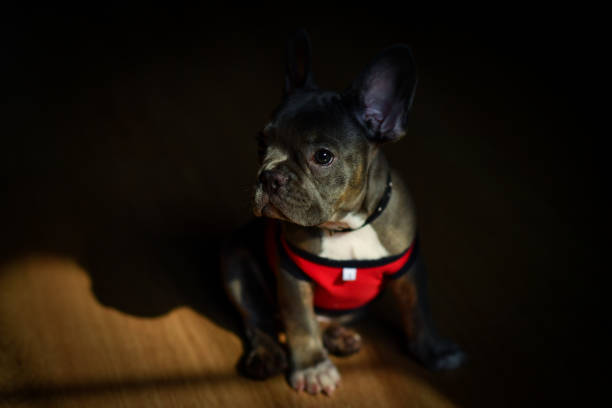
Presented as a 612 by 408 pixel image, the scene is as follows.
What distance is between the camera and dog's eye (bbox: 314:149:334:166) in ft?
5.72

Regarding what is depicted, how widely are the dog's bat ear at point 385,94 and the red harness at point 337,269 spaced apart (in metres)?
0.42

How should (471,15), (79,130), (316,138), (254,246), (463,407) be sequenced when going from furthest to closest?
(471,15), (79,130), (254,246), (463,407), (316,138)

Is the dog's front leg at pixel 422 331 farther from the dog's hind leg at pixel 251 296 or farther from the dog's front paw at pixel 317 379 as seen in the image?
the dog's hind leg at pixel 251 296

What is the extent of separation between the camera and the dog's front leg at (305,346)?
204 cm

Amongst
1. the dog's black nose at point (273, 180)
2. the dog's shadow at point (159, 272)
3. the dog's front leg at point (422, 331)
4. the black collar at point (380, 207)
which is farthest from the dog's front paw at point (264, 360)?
the dog's black nose at point (273, 180)

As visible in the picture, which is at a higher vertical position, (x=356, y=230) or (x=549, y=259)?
(x=356, y=230)

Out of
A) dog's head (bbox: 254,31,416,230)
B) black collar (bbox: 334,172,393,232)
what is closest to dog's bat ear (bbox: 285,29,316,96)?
dog's head (bbox: 254,31,416,230)

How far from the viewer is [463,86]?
3879mm

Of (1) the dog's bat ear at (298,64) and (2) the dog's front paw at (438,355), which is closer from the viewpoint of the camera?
(1) the dog's bat ear at (298,64)

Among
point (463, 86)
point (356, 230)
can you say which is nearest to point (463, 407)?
point (356, 230)

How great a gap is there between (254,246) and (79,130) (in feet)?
6.07

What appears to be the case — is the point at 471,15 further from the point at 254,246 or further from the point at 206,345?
the point at 206,345

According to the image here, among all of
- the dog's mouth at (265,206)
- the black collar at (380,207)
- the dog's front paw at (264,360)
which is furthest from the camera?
the dog's front paw at (264,360)

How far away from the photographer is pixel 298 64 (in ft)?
6.53
